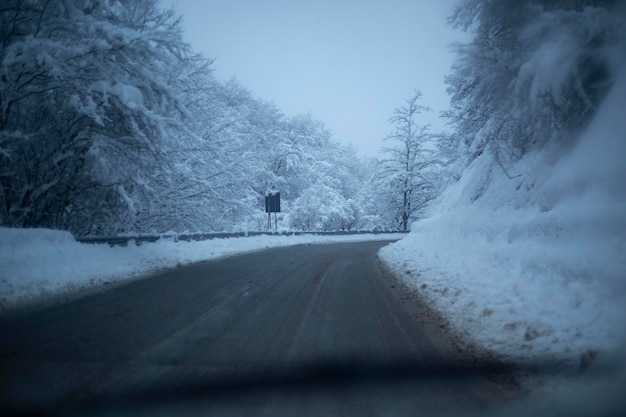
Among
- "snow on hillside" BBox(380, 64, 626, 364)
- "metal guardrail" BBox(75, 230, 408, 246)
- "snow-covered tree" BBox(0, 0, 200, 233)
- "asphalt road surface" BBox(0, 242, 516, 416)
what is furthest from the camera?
"metal guardrail" BBox(75, 230, 408, 246)

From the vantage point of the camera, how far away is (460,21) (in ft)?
35.1

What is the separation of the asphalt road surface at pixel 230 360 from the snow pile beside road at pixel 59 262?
1069 millimetres

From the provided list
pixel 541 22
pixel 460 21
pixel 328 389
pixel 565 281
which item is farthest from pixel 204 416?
pixel 460 21

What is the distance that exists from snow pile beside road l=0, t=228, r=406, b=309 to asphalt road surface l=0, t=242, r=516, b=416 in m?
1.07

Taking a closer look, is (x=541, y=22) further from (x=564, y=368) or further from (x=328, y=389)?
(x=328, y=389)

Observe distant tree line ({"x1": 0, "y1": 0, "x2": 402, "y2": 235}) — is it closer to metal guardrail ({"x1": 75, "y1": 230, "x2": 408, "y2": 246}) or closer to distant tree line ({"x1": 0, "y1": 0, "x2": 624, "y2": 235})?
distant tree line ({"x1": 0, "y1": 0, "x2": 624, "y2": 235})

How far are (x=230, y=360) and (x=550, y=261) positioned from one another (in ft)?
17.5

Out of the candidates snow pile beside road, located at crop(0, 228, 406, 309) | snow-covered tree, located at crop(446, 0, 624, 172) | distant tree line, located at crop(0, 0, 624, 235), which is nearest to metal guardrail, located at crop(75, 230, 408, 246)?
snow pile beside road, located at crop(0, 228, 406, 309)

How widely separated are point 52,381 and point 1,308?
4035 mm

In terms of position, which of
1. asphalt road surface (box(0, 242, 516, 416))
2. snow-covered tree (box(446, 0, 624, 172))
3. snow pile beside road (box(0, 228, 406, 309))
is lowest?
asphalt road surface (box(0, 242, 516, 416))

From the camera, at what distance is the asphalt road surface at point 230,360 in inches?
144

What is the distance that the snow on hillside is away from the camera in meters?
4.74

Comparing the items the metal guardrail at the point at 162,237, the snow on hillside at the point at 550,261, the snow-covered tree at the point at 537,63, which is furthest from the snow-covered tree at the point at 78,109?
the snow on hillside at the point at 550,261

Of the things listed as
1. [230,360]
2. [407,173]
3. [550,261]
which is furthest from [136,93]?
[407,173]
